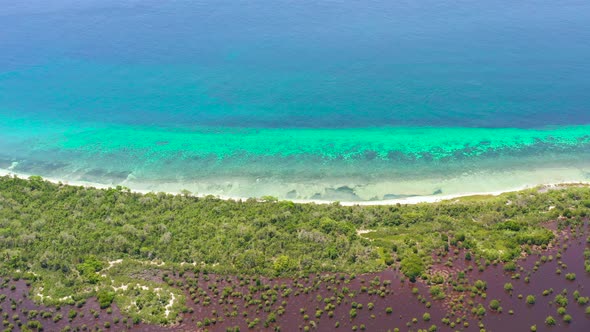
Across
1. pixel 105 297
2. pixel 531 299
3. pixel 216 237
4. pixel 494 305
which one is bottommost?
pixel 494 305

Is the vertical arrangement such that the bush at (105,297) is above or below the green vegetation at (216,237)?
below

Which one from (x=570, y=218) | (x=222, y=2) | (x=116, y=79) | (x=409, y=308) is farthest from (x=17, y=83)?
(x=570, y=218)

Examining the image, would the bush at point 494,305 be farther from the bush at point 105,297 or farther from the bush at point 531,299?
the bush at point 105,297

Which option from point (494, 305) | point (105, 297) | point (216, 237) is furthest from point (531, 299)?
point (105, 297)

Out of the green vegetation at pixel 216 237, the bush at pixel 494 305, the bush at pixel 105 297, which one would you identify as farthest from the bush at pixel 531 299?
the bush at pixel 105 297

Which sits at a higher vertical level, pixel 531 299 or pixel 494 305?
pixel 531 299

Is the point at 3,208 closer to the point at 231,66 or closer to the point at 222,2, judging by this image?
the point at 231,66

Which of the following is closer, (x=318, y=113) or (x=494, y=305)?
(x=494, y=305)

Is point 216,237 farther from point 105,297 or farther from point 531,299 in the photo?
point 531,299
